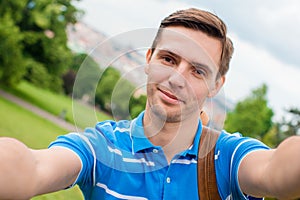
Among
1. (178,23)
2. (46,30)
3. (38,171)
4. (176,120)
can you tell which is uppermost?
(46,30)

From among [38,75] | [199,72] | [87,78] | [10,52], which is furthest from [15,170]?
[38,75]

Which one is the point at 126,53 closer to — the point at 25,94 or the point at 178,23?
the point at 178,23

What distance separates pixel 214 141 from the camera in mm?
2012

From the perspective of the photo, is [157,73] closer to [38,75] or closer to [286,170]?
[286,170]

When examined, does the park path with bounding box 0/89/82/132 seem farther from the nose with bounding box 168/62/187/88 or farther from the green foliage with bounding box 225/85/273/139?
the nose with bounding box 168/62/187/88

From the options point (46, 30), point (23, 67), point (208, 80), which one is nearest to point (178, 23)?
point (208, 80)

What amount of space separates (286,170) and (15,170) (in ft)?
2.38

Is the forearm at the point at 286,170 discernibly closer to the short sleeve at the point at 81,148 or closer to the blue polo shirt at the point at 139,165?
the blue polo shirt at the point at 139,165

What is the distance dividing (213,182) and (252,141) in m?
0.21

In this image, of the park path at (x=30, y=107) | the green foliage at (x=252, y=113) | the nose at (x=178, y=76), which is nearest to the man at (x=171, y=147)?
the nose at (x=178, y=76)

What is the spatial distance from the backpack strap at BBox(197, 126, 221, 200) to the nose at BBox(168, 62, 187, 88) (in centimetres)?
36

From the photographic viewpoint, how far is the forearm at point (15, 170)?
1.30m

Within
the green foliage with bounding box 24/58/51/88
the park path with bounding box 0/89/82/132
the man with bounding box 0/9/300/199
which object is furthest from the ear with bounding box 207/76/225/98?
the green foliage with bounding box 24/58/51/88

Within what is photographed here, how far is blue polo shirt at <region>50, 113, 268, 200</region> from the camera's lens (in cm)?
177
